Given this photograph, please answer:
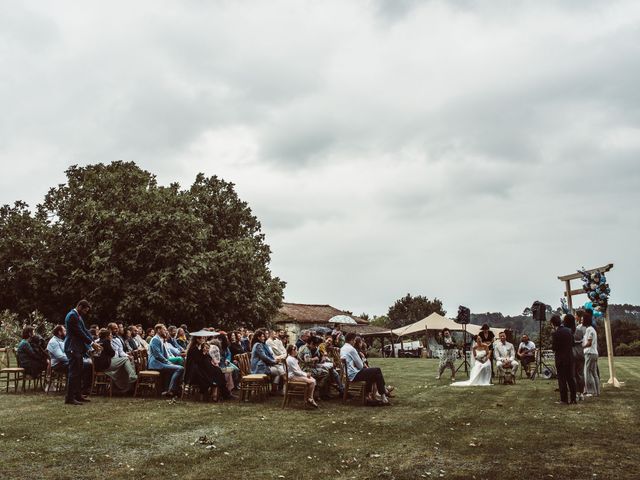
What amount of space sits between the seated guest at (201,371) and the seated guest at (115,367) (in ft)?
4.73

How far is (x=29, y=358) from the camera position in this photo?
14.0 meters

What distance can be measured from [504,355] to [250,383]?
28.3ft

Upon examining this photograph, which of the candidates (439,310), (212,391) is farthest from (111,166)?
(439,310)

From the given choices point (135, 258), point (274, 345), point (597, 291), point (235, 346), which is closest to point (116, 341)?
point (235, 346)

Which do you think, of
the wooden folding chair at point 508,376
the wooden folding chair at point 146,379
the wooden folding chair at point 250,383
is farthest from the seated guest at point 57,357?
the wooden folding chair at point 508,376

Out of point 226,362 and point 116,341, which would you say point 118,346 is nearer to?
point 116,341

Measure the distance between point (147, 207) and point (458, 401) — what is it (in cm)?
2261

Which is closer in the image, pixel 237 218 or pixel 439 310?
pixel 237 218

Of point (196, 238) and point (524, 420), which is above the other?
point (196, 238)

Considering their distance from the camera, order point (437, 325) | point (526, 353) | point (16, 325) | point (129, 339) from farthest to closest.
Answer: point (437, 325) < point (16, 325) < point (526, 353) < point (129, 339)

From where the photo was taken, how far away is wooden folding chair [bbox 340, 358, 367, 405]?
39.7 ft

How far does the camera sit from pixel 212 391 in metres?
12.6

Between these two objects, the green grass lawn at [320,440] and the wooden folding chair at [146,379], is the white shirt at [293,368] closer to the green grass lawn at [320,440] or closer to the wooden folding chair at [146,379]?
the green grass lawn at [320,440]

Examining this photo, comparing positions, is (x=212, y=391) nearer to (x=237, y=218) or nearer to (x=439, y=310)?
(x=237, y=218)
